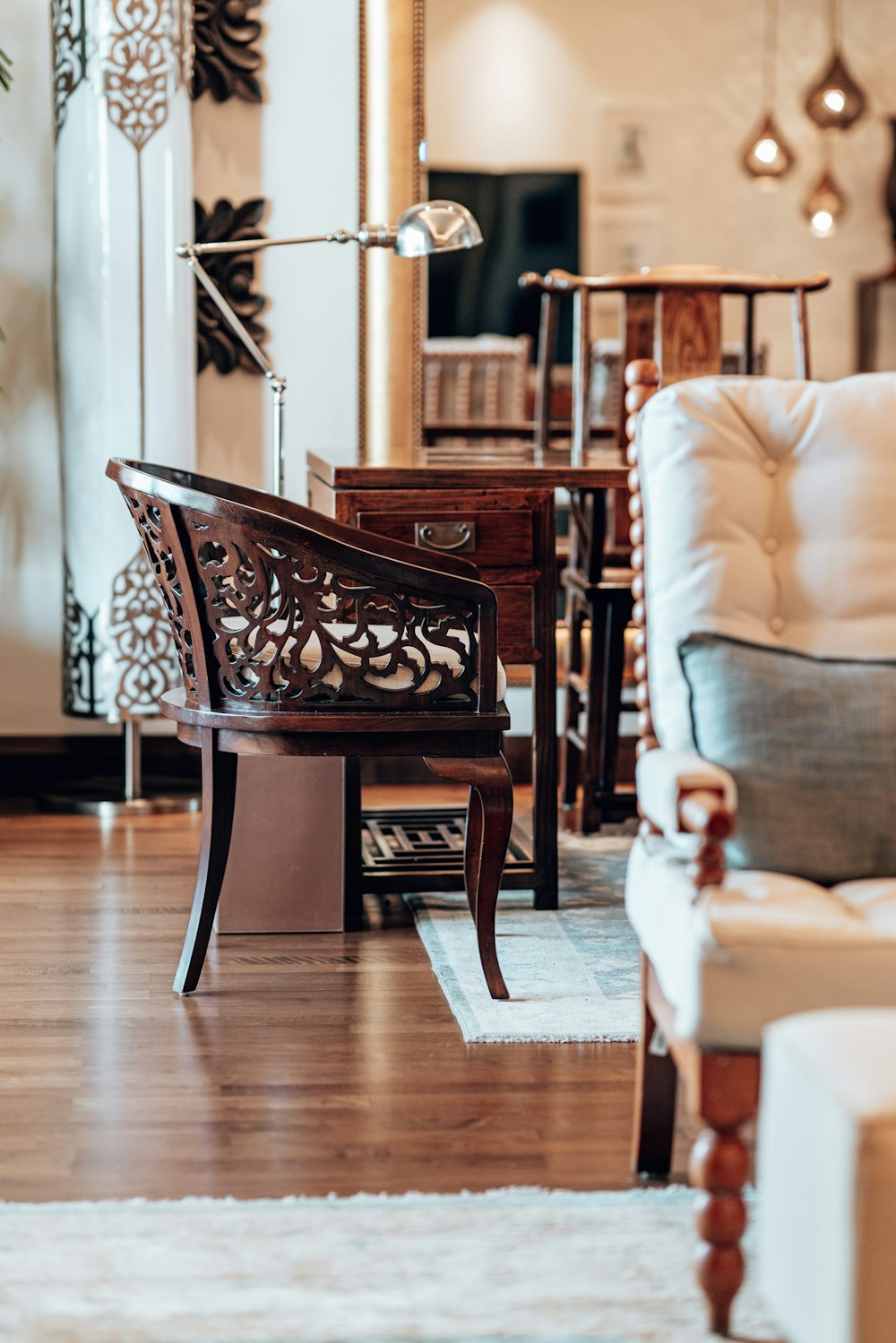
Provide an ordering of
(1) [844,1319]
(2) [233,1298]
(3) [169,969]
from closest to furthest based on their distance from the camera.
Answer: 1. (1) [844,1319]
2. (2) [233,1298]
3. (3) [169,969]

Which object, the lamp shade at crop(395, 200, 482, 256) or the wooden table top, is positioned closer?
the wooden table top

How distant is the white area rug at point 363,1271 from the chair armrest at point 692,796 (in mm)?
504

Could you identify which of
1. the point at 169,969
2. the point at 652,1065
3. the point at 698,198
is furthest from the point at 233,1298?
the point at 698,198

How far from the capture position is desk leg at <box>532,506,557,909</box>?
10.6 feet

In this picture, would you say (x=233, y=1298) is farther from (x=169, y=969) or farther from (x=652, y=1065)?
(x=169, y=969)

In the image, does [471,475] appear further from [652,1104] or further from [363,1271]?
[363,1271]

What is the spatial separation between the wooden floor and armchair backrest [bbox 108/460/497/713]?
53cm

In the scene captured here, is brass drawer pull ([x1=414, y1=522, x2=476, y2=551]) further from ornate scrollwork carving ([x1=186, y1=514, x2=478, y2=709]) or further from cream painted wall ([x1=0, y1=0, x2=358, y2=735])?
cream painted wall ([x1=0, y1=0, x2=358, y2=735])

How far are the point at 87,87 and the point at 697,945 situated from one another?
322cm

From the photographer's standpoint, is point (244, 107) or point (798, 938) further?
point (244, 107)

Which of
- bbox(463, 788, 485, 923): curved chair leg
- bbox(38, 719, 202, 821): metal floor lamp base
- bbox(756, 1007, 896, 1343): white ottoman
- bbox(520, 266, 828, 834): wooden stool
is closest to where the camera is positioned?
bbox(756, 1007, 896, 1343): white ottoman

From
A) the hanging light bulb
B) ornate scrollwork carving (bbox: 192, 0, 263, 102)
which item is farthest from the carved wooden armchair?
the hanging light bulb

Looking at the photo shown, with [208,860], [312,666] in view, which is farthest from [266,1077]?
[312,666]

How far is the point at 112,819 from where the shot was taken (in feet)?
13.6
